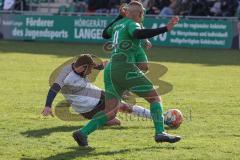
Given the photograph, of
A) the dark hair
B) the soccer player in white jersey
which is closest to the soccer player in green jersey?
the dark hair

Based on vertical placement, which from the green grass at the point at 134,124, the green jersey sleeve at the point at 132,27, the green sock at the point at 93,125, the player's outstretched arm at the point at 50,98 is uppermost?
the green jersey sleeve at the point at 132,27

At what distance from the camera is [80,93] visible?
10484 mm

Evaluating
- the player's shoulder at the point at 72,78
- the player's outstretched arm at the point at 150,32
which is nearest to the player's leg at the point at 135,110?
the player's shoulder at the point at 72,78

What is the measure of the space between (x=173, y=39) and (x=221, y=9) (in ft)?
10.5

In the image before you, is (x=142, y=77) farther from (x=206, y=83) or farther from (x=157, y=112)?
(x=206, y=83)

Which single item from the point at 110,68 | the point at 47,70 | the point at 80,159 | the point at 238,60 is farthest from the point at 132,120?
the point at 238,60

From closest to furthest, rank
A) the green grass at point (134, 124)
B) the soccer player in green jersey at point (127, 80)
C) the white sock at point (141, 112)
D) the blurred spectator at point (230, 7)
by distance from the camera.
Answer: the green grass at point (134, 124)
the soccer player in green jersey at point (127, 80)
the white sock at point (141, 112)
the blurred spectator at point (230, 7)

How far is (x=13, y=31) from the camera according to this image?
3166cm

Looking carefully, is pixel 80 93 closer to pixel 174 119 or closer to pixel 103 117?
pixel 174 119

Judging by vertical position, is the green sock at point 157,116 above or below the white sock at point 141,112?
above

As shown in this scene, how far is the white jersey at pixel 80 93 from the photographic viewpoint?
403 inches

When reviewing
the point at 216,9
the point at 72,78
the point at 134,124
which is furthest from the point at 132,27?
the point at 216,9

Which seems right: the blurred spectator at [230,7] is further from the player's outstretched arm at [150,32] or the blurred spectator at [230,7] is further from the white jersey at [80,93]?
the player's outstretched arm at [150,32]

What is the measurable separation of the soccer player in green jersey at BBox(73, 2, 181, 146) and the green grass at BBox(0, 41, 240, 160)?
223mm
